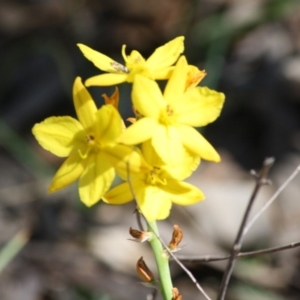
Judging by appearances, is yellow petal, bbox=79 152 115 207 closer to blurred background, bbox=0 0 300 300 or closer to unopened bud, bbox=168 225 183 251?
unopened bud, bbox=168 225 183 251

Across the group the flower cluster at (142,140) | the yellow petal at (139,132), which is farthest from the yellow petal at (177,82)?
the yellow petal at (139,132)

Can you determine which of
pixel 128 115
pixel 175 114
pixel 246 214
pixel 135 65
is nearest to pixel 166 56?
pixel 135 65

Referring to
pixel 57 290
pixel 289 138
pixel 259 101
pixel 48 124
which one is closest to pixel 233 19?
pixel 259 101

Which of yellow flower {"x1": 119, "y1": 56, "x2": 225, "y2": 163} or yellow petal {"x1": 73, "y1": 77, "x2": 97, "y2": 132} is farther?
yellow petal {"x1": 73, "y1": 77, "x2": 97, "y2": 132}

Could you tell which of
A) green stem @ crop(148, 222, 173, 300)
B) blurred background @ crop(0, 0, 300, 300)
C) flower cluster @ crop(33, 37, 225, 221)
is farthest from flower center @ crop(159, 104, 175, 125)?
blurred background @ crop(0, 0, 300, 300)

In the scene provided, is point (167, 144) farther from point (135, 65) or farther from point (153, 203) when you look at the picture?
point (135, 65)
